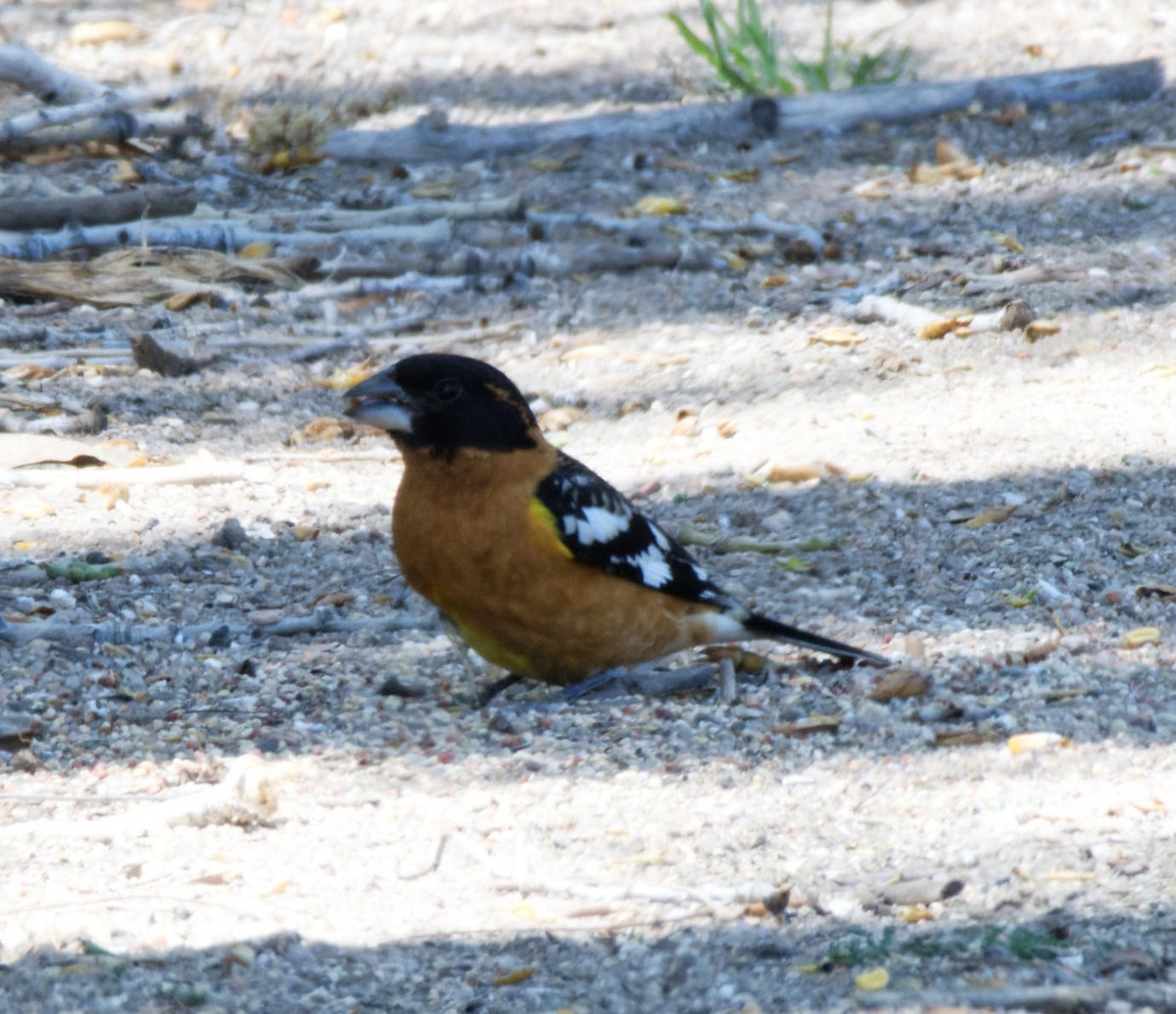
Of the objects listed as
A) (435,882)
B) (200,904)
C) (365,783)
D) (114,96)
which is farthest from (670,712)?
(114,96)

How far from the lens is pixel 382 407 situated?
14.7 feet

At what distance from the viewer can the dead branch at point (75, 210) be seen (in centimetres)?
Result: 850

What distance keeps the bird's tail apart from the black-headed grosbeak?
0.32 meters

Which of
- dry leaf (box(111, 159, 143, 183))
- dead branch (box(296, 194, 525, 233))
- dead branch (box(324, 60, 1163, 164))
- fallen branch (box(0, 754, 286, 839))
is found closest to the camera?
fallen branch (box(0, 754, 286, 839))

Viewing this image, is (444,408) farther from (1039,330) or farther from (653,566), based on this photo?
(1039,330)

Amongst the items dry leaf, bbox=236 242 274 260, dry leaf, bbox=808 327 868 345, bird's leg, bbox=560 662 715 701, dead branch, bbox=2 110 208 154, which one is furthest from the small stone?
dead branch, bbox=2 110 208 154

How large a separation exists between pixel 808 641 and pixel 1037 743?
831 mm

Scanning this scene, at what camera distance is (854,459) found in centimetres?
645

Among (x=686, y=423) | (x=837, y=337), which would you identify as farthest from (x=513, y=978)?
(x=837, y=337)

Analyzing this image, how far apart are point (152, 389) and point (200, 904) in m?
4.22

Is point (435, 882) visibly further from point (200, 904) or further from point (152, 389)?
point (152, 389)

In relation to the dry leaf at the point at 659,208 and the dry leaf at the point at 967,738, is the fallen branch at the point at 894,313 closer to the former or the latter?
the dry leaf at the point at 659,208

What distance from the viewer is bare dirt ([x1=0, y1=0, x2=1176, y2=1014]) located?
3.16 meters

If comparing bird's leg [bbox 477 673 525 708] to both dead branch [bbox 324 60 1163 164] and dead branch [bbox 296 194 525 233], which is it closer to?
dead branch [bbox 296 194 525 233]
